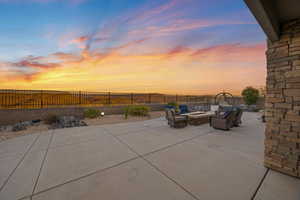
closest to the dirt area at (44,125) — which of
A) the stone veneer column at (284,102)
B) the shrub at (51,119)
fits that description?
the shrub at (51,119)

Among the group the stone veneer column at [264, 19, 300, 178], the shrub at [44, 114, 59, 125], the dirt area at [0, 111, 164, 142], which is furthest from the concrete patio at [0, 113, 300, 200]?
the shrub at [44, 114, 59, 125]

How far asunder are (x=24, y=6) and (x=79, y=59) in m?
3.38

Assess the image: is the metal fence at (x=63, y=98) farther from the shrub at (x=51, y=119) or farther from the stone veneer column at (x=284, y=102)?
the stone veneer column at (x=284, y=102)

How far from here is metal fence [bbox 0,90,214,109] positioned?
21.0ft

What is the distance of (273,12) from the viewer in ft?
5.34

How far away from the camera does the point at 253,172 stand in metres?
2.11

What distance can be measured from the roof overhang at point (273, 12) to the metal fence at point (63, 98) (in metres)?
9.20

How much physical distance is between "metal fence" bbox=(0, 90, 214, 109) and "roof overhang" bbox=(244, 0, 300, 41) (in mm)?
9204

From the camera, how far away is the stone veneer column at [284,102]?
6.16ft

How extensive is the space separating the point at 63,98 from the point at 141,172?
815 centimetres

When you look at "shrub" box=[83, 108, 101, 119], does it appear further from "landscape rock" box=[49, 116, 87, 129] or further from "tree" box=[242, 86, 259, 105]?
"tree" box=[242, 86, 259, 105]

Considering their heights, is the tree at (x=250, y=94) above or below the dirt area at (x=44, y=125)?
above

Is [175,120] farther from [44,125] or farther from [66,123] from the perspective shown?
[44,125]

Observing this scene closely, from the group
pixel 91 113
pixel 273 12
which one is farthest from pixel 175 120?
pixel 91 113
